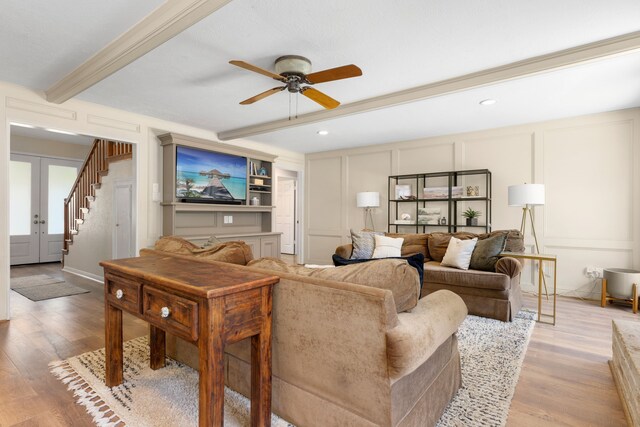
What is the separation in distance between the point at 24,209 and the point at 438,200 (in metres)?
8.32

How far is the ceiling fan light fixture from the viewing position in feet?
8.89

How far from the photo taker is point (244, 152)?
5531mm

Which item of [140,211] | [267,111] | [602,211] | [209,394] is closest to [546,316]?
[602,211]

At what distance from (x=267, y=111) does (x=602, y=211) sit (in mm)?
4559

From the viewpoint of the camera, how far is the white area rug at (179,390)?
67.5 inches

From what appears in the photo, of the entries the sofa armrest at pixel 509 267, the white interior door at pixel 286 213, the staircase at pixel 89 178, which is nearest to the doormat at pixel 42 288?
the staircase at pixel 89 178

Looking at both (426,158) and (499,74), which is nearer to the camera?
(499,74)

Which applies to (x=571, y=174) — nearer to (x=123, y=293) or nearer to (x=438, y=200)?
(x=438, y=200)

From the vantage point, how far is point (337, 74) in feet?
8.10

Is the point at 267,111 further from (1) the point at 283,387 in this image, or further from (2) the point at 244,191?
(1) the point at 283,387

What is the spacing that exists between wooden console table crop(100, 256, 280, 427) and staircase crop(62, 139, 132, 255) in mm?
3628

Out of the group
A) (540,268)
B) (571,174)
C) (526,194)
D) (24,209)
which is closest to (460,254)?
(540,268)

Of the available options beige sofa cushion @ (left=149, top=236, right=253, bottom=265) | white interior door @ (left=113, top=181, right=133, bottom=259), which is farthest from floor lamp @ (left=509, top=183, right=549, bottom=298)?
white interior door @ (left=113, top=181, right=133, bottom=259)

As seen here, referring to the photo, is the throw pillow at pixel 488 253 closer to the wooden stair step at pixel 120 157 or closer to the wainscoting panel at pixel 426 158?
the wainscoting panel at pixel 426 158
